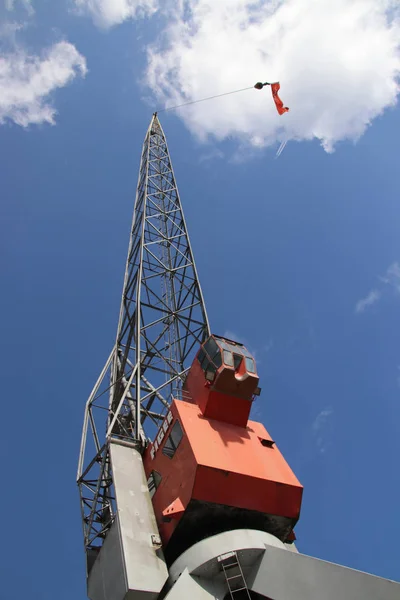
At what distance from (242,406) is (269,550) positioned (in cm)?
538

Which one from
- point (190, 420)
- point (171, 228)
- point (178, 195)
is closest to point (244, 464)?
point (190, 420)

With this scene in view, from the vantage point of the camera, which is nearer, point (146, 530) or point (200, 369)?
point (146, 530)

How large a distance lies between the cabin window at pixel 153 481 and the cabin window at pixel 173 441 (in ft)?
2.98

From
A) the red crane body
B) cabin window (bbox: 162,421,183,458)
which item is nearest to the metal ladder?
the red crane body

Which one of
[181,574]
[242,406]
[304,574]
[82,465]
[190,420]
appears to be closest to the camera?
[304,574]

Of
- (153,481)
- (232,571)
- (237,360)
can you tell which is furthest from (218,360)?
Answer: (232,571)

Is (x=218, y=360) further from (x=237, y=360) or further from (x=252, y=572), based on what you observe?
(x=252, y=572)

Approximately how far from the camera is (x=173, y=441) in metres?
15.7

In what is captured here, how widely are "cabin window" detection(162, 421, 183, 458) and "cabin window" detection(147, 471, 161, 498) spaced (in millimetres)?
908

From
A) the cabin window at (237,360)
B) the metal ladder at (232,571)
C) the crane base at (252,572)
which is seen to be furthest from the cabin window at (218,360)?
the metal ladder at (232,571)

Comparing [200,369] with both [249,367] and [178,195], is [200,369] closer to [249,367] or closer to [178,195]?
[249,367]

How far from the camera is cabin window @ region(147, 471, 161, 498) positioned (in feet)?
51.9

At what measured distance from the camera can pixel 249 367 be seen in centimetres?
1736

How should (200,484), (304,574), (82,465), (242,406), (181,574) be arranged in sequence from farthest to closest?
(82,465), (242,406), (200,484), (181,574), (304,574)
